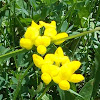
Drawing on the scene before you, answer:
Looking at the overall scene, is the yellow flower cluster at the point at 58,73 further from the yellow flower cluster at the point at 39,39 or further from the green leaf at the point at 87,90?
the green leaf at the point at 87,90

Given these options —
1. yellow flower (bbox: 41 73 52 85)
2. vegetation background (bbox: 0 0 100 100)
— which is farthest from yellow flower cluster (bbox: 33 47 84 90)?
vegetation background (bbox: 0 0 100 100)

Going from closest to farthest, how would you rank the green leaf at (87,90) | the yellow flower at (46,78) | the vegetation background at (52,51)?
the yellow flower at (46,78) < the green leaf at (87,90) < the vegetation background at (52,51)

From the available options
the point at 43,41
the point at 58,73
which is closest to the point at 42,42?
the point at 43,41

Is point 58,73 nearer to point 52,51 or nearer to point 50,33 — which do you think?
point 50,33

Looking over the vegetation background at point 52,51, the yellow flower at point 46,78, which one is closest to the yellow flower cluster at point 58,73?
the yellow flower at point 46,78

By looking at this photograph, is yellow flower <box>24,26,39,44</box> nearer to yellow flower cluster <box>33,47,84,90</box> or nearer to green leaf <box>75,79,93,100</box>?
yellow flower cluster <box>33,47,84,90</box>

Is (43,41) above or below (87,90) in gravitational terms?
above

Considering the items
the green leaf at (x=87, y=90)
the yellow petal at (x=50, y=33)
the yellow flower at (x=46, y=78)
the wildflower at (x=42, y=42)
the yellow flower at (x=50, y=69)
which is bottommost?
the green leaf at (x=87, y=90)

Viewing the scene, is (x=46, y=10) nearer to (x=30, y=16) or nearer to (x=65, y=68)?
(x=30, y=16)

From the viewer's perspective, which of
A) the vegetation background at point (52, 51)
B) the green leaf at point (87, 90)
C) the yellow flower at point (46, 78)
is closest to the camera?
the yellow flower at point (46, 78)

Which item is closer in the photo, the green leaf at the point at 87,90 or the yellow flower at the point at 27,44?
the yellow flower at the point at 27,44

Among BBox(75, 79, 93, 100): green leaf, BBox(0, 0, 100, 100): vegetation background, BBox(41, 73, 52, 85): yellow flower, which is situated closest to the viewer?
BBox(41, 73, 52, 85): yellow flower
